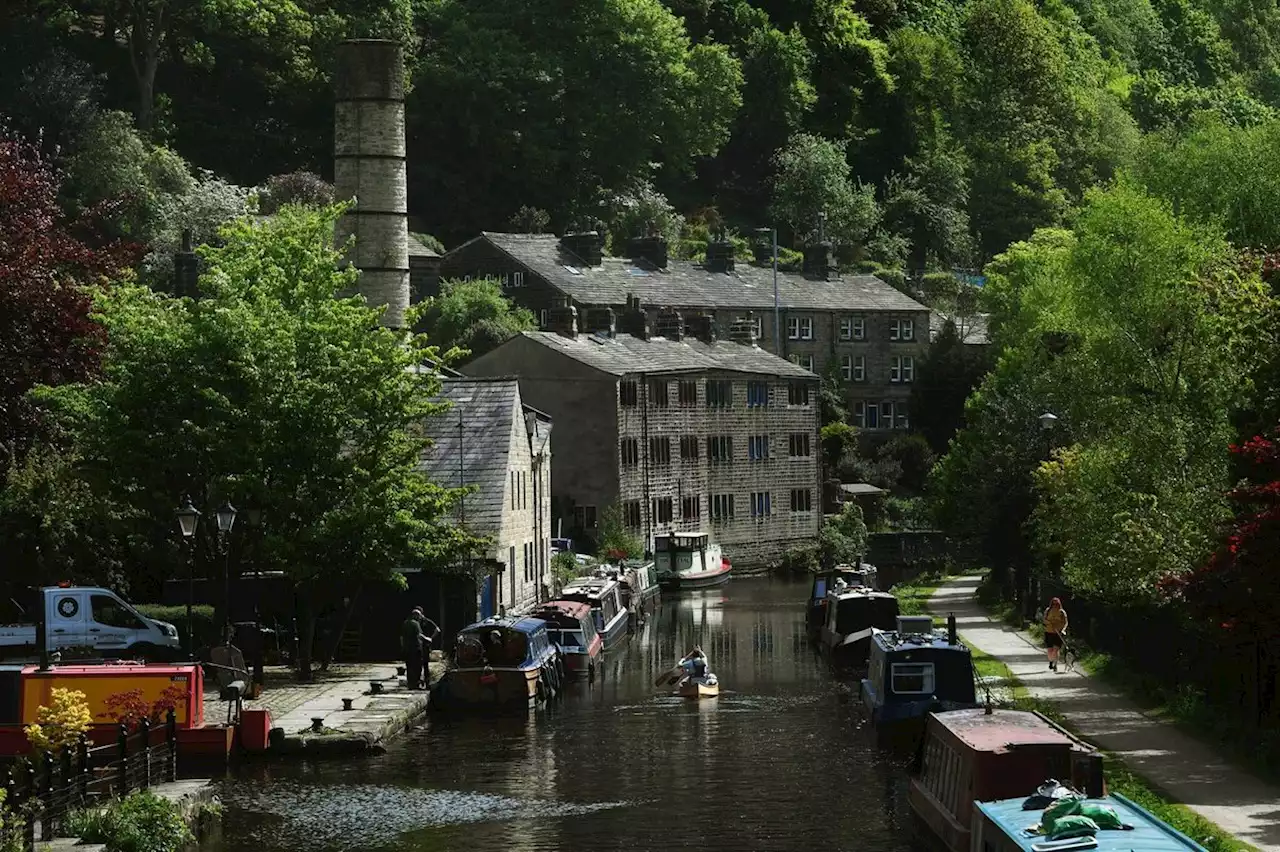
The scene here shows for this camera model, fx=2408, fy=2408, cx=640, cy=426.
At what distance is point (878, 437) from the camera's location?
4914 inches

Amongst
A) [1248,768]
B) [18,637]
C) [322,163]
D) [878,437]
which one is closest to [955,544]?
[878,437]

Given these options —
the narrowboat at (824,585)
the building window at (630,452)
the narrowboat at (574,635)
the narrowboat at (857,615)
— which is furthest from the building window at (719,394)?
the narrowboat at (574,635)

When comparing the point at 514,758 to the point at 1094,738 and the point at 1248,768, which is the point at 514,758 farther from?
the point at 1248,768

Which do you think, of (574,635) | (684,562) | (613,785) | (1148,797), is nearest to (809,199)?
(684,562)

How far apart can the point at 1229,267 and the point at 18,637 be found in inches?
1020

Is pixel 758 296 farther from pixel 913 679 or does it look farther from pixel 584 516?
pixel 913 679

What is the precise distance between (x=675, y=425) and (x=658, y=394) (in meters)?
1.98

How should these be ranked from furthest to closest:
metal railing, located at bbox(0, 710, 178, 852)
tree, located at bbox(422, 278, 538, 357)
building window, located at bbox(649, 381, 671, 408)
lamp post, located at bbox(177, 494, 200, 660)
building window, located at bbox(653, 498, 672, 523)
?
tree, located at bbox(422, 278, 538, 357)
building window, located at bbox(653, 498, 672, 523)
building window, located at bbox(649, 381, 671, 408)
lamp post, located at bbox(177, 494, 200, 660)
metal railing, located at bbox(0, 710, 178, 852)

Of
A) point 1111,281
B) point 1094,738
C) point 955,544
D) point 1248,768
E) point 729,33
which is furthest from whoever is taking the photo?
point 729,33

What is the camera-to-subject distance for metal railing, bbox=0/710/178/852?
97.0 ft

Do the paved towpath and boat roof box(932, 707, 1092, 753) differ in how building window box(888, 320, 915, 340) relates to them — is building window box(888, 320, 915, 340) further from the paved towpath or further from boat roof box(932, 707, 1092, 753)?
boat roof box(932, 707, 1092, 753)

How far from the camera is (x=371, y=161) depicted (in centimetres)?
7269

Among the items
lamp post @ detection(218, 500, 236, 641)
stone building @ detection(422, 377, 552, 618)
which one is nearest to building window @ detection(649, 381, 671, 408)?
stone building @ detection(422, 377, 552, 618)

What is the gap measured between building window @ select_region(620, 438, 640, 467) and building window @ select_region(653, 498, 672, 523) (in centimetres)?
266
